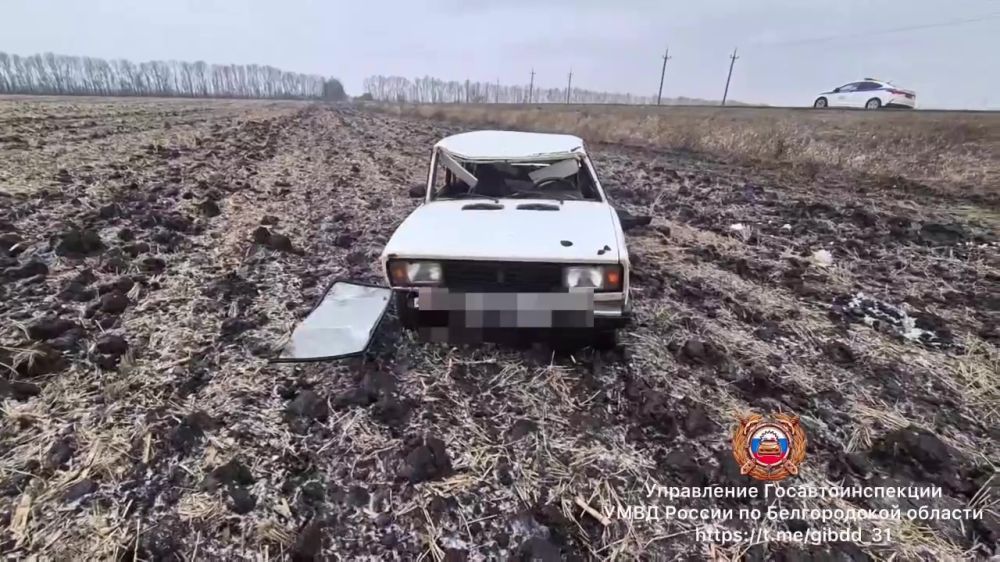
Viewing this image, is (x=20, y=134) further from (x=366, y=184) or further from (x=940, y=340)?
(x=940, y=340)

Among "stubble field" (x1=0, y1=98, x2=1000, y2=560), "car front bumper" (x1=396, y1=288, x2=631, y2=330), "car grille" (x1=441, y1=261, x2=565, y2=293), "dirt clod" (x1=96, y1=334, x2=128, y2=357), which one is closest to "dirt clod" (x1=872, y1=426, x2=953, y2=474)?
"stubble field" (x1=0, y1=98, x2=1000, y2=560)

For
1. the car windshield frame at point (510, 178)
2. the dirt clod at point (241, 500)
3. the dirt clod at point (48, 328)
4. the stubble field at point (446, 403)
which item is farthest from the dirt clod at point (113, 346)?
the car windshield frame at point (510, 178)

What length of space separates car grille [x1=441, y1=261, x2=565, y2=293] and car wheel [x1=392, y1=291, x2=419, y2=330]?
30 centimetres

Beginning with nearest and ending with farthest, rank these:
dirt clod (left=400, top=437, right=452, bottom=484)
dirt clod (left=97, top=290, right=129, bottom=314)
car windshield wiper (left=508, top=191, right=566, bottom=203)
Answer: dirt clod (left=400, top=437, right=452, bottom=484), dirt clod (left=97, top=290, right=129, bottom=314), car windshield wiper (left=508, top=191, right=566, bottom=203)

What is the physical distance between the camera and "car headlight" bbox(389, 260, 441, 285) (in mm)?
2676

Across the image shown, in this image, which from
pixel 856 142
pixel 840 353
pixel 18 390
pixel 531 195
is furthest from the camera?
pixel 856 142

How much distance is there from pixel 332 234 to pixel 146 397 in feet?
10.7

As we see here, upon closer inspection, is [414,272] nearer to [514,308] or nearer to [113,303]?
[514,308]

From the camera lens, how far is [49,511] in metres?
1.84

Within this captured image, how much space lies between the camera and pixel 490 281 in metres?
2.66

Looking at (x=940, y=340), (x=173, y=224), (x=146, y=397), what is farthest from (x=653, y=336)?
(x=173, y=224)

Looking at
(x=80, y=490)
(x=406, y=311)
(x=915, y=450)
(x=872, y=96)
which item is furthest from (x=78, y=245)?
(x=872, y=96)

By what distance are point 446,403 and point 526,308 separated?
0.71m

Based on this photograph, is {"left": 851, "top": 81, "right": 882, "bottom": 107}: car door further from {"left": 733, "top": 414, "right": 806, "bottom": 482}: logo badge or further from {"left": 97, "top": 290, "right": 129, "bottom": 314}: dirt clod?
{"left": 97, "top": 290, "right": 129, "bottom": 314}: dirt clod
